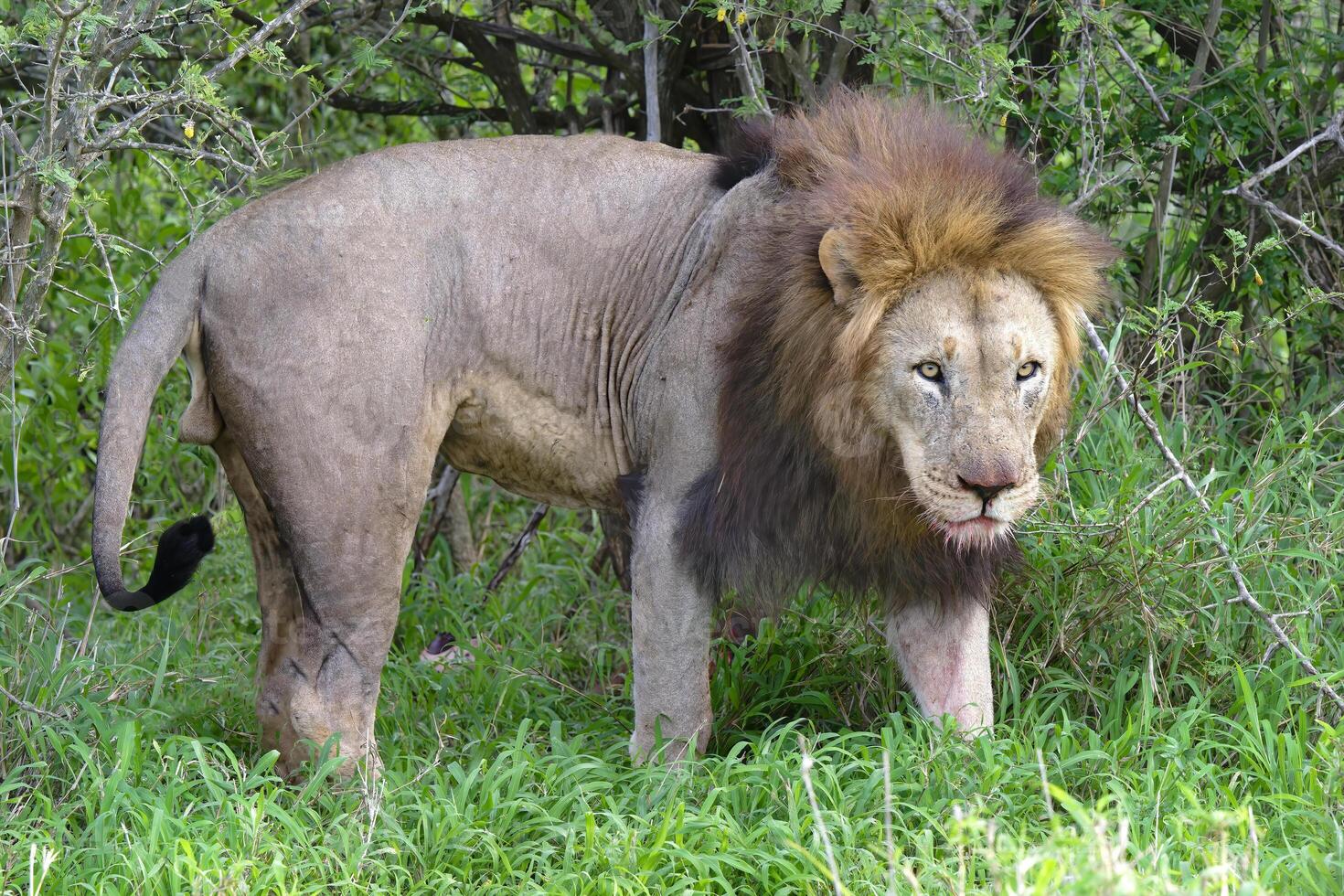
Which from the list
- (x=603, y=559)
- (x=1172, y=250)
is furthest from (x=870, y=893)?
(x=1172, y=250)

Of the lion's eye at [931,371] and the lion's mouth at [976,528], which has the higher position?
the lion's eye at [931,371]

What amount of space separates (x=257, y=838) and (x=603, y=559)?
2.33m

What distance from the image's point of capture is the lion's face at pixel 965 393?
2961mm

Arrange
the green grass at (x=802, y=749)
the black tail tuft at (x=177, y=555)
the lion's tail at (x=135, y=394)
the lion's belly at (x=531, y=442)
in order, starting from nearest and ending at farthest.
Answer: the green grass at (x=802, y=749)
the lion's tail at (x=135, y=394)
the black tail tuft at (x=177, y=555)
the lion's belly at (x=531, y=442)

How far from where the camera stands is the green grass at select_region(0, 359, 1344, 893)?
2883 millimetres

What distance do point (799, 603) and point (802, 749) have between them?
118 cm

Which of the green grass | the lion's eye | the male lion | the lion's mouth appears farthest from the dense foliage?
the lion's eye

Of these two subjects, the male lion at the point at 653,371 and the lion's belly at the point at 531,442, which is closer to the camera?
the male lion at the point at 653,371

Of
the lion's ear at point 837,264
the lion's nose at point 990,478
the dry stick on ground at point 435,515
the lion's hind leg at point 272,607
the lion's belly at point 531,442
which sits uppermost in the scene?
the lion's ear at point 837,264

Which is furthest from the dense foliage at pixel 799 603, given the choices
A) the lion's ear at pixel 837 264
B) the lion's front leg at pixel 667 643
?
the lion's ear at pixel 837 264

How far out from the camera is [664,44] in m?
4.89

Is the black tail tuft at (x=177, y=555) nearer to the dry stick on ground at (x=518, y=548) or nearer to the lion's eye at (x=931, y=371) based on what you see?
the dry stick on ground at (x=518, y=548)

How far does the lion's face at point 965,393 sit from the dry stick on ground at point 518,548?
2112 millimetres

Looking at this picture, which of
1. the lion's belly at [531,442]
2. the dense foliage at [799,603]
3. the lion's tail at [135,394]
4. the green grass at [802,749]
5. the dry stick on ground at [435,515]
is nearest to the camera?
the green grass at [802,749]
